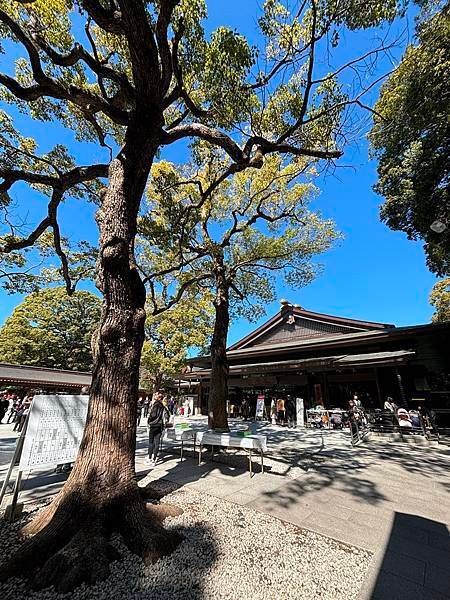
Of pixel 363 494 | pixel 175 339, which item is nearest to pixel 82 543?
pixel 363 494

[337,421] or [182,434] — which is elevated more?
[182,434]

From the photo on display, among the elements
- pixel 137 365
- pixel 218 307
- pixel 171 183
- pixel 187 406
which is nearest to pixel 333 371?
pixel 218 307

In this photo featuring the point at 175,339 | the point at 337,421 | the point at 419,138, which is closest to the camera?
the point at 419,138

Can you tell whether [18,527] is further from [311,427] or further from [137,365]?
[311,427]

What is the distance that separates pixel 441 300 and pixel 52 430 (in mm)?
25625

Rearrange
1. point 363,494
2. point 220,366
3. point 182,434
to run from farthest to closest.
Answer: point 220,366 → point 182,434 → point 363,494

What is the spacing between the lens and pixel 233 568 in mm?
2252

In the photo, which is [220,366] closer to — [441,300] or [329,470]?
[329,470]

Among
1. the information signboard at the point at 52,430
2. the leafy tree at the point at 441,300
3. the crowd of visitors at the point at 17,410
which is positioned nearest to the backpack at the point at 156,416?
the information signboard at the point at 52,430

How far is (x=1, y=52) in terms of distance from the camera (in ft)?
16.5

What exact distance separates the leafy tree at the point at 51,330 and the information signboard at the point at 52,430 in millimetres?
24914

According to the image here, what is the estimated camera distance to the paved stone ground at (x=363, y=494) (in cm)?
233

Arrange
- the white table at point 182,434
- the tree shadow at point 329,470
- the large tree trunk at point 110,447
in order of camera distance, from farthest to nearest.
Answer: the white table at point 182,434, the tree shadow at point 329,470, the large tree trunk at point 110,447

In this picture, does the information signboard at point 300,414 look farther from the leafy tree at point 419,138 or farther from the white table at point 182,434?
the leafy tree at point 419,138
